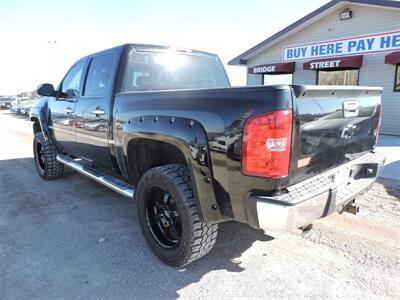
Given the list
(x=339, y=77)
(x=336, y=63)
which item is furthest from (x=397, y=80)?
(x=339, y=77)

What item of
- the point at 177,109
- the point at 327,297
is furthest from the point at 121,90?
the point at 327,297

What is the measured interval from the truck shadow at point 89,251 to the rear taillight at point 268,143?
3.91 ft

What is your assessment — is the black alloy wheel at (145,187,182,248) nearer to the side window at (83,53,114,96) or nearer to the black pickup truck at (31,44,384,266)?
the black pickup truck at (31,44,384,266)

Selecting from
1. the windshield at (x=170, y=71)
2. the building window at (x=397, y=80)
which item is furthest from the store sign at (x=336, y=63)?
the windshield at (x=170, y=71)

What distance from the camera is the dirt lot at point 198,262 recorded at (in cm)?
251

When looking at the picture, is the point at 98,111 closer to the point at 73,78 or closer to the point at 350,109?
the point at 73,78

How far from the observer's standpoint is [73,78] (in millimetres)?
4738

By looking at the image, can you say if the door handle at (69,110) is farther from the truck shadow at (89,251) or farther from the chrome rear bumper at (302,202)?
the chrome rear bumper at (302,202)

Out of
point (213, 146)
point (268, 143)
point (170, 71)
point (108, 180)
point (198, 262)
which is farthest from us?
point (170, 71)

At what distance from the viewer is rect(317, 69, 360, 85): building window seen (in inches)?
477

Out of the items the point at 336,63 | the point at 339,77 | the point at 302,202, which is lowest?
the point at 302,202

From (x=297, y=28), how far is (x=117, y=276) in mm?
13356

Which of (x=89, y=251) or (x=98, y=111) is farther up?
(x=98, y=111)

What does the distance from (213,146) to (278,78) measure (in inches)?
521
